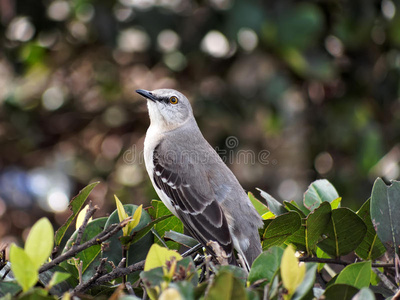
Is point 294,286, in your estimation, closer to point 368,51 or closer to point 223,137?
point 223,137

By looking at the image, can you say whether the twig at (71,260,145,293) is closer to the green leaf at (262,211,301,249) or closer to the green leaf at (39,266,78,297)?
the green leaf at (39,266,78,297)

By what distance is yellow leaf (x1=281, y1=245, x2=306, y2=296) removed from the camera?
1.69m

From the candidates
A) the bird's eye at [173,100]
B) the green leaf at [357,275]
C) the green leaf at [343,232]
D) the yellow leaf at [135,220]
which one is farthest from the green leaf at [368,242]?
the bird's eye at [173,100]

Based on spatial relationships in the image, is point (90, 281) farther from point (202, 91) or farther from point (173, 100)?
point (202, 91)

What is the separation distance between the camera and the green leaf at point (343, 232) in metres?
2.44

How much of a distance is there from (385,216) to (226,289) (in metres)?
1.23

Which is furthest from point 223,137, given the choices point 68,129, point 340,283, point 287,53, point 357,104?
point 340,283

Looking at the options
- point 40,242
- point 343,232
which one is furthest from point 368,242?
point 40,242

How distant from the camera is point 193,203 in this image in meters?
4.02

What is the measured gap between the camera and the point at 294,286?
1.71 meters

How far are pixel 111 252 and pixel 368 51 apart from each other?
16.9 feet

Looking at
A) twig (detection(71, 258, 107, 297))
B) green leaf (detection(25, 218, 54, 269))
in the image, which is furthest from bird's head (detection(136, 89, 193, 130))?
green leaf (detection(25, 218, 54, 269))

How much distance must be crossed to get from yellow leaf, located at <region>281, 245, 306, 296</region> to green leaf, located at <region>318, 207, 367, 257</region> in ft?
2.54

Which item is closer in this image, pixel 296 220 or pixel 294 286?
pixel 294 286
